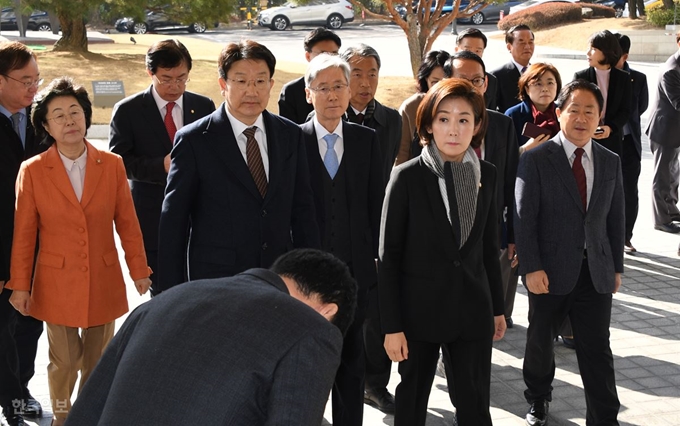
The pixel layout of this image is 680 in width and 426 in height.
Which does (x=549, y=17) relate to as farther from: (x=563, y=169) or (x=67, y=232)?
(x=67, y=232)

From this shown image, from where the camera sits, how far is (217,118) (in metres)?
4.39

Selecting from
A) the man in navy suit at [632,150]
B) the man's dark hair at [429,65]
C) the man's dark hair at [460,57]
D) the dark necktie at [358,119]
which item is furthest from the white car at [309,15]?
the dark necktie at [358,119]

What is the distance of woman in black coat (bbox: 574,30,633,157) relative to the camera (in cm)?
772

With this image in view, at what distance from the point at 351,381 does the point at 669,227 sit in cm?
592

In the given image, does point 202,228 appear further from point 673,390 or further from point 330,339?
point 673,390

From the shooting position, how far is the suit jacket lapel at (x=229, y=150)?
14.0ft

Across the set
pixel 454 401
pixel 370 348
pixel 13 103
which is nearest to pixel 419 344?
pixel 454 401

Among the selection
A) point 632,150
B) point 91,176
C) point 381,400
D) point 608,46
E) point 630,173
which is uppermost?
point 608,46

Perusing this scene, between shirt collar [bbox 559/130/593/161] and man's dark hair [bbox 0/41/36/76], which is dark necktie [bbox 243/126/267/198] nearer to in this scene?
man's dark hair [bbox 0/41/36/76]

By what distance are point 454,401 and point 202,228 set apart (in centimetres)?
145

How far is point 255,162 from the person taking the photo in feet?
14.3

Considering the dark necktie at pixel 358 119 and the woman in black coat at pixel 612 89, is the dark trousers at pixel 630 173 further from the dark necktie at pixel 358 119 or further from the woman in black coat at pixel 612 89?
the dark necktie at pixel 358 119

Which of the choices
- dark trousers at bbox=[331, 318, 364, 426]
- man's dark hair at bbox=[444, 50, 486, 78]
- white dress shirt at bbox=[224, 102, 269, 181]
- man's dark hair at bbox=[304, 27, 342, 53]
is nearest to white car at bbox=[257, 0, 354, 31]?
man's dark hair at bbox=[304, 27, 342, 53]

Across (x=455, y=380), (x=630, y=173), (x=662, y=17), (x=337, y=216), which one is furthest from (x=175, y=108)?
(x=662, y=17)
